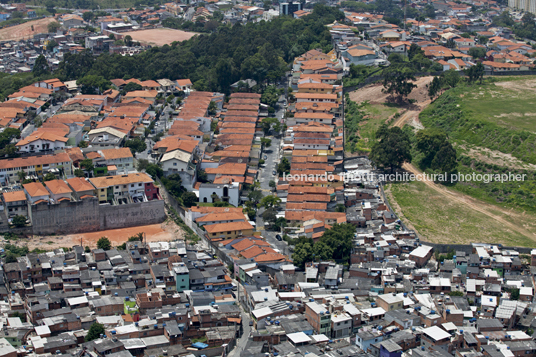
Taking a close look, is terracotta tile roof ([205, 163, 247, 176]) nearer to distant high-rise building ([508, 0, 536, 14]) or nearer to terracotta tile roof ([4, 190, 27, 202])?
terracotta tile roof ([4, 190, 27, 202])

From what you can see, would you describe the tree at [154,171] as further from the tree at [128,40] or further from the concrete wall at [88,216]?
the tree at [128,40]

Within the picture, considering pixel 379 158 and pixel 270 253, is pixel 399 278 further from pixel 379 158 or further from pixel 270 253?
pixel 379 158

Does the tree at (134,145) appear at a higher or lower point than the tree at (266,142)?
higher

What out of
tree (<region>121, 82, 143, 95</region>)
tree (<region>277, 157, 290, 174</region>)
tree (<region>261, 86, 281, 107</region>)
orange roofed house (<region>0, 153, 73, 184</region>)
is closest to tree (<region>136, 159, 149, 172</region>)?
orange roofed house (<region>0, 153, 73, 184</region>)

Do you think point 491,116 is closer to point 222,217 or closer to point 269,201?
point 269,201

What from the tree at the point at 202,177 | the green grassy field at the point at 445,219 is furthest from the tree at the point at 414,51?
the tree at the point at 202,177

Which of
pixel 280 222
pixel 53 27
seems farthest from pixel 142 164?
pixel 53 27

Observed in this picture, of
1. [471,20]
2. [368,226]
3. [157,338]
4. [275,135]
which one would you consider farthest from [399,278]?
[471,20]
